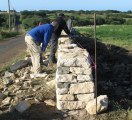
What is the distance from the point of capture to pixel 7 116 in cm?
889

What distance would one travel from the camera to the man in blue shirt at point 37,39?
1152 centimetres

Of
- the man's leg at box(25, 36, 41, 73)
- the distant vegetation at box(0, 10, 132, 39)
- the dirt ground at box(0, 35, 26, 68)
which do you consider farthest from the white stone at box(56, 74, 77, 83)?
the distant vegetation at box(0, 10, 132, 39)

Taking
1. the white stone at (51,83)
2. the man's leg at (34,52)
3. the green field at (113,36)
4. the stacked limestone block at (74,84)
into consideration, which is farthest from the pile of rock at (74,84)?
the green field at (113,36)

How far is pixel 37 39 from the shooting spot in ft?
38.9

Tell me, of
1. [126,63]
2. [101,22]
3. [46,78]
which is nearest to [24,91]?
[46,78]

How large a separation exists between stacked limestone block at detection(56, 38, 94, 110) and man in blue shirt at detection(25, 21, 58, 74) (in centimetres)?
256

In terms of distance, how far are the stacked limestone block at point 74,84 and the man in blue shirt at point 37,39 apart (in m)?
2.56

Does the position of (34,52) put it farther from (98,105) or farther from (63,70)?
(98,105)

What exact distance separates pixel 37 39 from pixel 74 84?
3.26 meters

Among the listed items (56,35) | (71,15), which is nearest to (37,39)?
(56,35)

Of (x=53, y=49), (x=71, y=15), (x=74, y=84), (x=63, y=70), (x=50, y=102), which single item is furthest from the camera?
(x=71, y=15)

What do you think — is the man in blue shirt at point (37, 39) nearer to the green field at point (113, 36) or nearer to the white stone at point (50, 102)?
the white stone at point (50, 102)

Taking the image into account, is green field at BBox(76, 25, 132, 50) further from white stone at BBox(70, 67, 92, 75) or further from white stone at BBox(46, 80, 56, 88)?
white stone at BBox(70, 67, 92, 75)

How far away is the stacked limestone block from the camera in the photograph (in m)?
8.91
